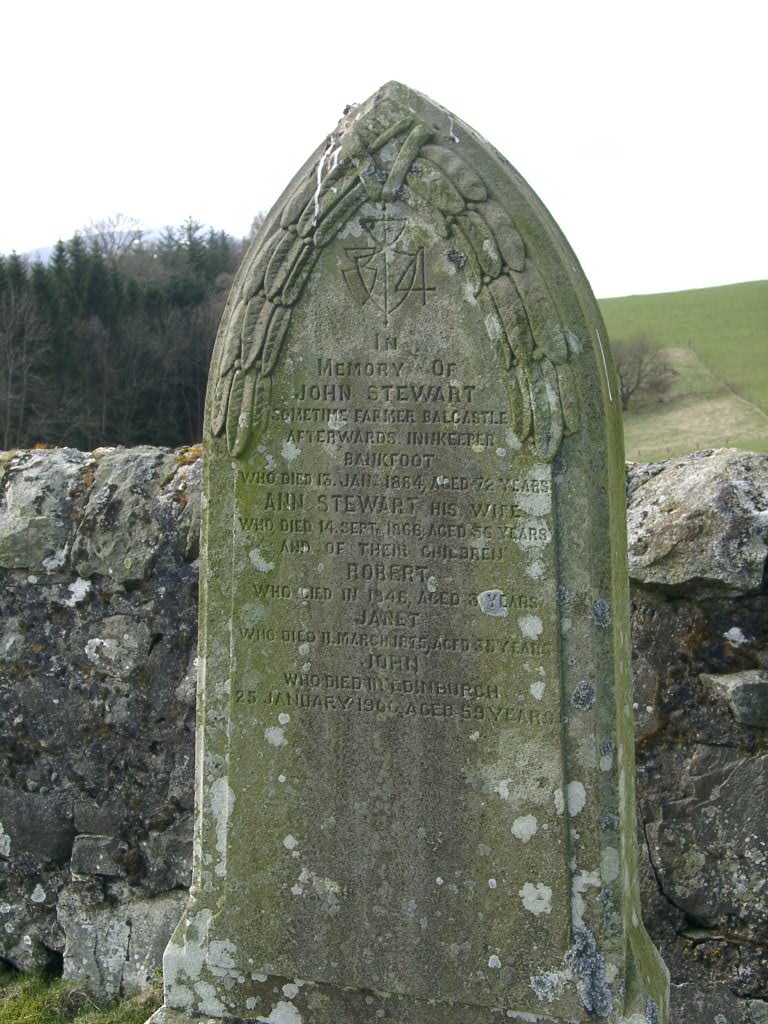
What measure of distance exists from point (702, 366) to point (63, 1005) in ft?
115

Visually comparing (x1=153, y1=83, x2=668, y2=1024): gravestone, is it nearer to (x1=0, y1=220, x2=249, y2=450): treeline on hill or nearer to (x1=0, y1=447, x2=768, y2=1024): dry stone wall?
(x1=0, y1=447, x2=768, y2=1024): dry stone wall

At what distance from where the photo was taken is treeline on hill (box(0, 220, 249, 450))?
118 feet

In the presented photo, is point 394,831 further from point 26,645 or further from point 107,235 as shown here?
point 107,235

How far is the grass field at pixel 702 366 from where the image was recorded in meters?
28.8

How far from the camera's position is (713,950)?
4.04m

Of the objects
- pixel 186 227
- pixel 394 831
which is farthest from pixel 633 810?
pixel 186 227

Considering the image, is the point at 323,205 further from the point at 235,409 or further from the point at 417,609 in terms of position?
the point at 417,609

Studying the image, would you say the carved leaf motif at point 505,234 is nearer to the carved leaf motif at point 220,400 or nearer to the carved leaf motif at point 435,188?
the carved leaf motif at point 435,188

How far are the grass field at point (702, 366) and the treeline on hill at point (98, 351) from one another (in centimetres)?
1558

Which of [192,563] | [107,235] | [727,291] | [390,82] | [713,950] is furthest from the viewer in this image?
[107,235]

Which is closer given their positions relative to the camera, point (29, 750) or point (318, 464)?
point (318, 464)

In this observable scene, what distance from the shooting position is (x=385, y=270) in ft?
11.0

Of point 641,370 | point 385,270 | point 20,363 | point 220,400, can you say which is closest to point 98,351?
point 20,363

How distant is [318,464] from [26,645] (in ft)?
6.58
